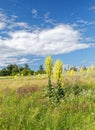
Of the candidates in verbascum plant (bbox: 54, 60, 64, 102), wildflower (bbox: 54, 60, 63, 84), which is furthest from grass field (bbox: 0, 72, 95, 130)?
wildflower (bbox: 54, 60, 63, 84)

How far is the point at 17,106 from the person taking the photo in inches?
410

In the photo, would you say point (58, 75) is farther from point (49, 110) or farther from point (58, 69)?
point (49, 110)

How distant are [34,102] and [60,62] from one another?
1835 millimetres

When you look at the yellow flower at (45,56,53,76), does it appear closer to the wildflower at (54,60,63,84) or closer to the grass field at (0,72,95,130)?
the wildflower at (54,60,63,84)

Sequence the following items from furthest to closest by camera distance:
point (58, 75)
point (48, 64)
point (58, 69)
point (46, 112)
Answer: point (48, 64), point (58, 75), point (58, 69), point (46, 112)

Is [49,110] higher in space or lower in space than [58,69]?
lower

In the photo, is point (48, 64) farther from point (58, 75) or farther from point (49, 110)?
point (49, 110)

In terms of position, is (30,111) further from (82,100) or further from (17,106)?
(82,100)

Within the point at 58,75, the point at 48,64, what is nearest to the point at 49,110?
the point at 58,75

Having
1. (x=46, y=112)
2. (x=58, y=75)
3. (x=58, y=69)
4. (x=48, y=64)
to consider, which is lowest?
(x=46, y=112)

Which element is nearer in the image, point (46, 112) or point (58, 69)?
point (46, 112)

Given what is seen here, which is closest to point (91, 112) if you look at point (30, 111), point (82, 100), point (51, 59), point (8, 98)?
point (82, 100)

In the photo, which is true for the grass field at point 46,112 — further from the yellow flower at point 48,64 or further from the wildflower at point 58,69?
the yellow flower at point 48,64

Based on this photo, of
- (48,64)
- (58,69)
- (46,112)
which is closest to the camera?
(46,112)
